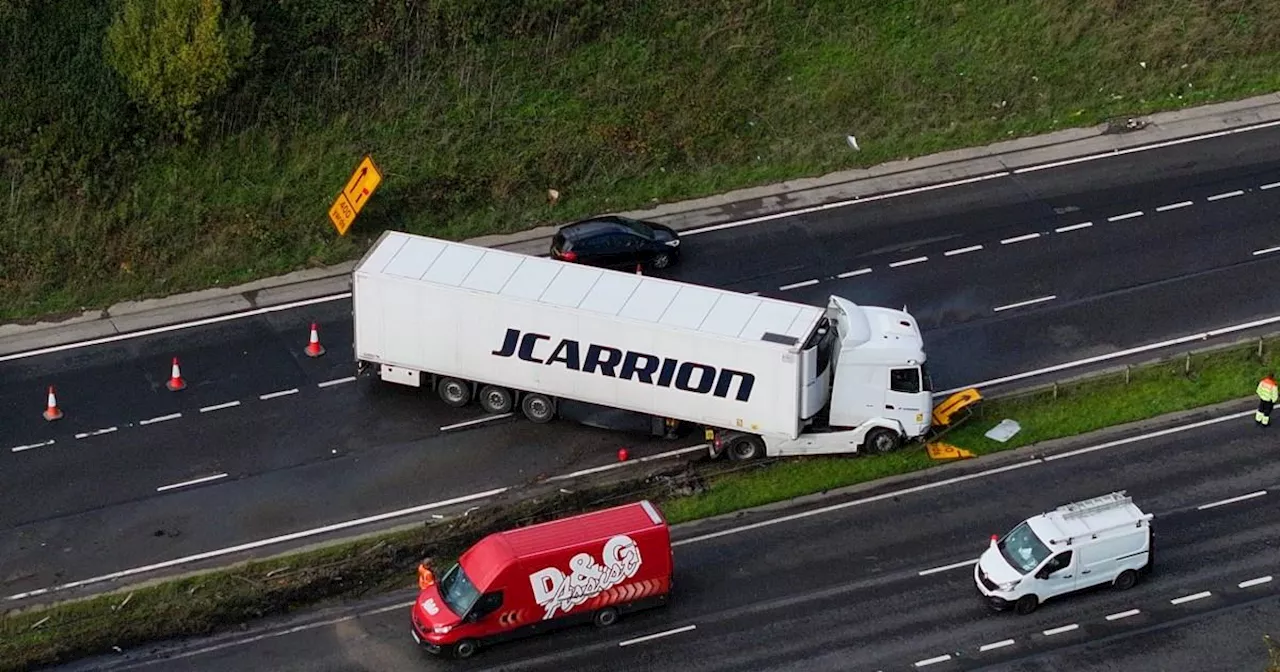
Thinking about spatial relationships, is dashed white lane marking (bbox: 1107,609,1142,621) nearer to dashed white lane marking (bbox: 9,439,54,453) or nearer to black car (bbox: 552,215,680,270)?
black car (bbox: 552,215,680,270)

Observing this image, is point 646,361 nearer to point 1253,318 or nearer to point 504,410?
point 504,410

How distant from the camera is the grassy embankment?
49875mm

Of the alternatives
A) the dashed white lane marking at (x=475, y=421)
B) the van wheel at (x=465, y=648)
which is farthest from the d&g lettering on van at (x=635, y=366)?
the van wheel at (x=465, y=648)

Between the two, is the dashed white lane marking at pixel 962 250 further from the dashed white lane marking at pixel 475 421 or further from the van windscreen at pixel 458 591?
the van windscreen at pixel 458 591

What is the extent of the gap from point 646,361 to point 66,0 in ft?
77.6

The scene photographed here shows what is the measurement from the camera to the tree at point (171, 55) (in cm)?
5081

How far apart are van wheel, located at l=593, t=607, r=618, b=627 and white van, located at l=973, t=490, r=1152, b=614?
7.86 metres

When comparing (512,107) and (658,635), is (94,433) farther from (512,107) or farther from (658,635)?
(512,107)

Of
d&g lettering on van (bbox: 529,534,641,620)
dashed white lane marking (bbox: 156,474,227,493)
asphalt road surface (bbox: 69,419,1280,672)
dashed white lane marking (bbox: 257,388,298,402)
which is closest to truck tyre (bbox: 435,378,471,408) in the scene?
dashed white lane marking (bbox: 257,388,298,402)

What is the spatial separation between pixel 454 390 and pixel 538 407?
2222mm

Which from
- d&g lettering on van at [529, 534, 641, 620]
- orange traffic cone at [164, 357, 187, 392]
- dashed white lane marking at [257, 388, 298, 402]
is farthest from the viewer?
orange traffic cone at [164, 357, 187, 392]

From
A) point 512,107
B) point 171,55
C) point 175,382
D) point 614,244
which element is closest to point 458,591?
point 175,382

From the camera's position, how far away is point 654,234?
159 ft

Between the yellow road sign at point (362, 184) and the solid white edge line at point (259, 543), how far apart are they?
11.9 meters
